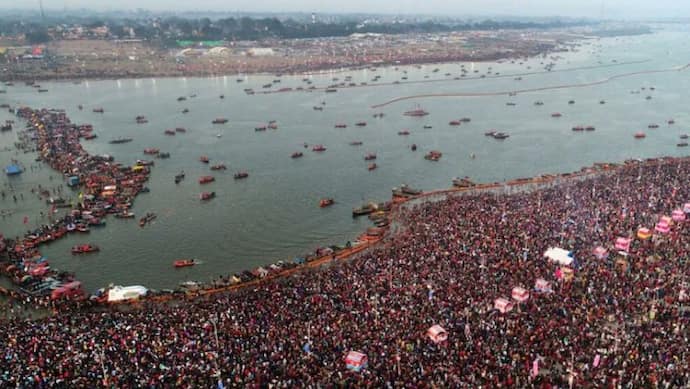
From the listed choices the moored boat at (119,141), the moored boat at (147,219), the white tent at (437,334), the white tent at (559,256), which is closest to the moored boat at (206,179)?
the moored boat at (147,219)

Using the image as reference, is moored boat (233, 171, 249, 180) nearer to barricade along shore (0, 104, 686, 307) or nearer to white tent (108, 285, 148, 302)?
barricade along shore (0, 104, 686, 307)

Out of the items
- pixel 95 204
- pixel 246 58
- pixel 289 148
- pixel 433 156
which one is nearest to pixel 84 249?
pixel 95 204

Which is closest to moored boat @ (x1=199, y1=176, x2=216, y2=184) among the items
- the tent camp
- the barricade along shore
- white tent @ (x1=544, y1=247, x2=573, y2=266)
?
the barricade along shore

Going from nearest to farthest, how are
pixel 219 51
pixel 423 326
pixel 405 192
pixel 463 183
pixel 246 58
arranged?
1. pixel 423 326
2. pixel 405 192
3. pixel 463 183
4. pixel 246 58
5. pixel 219 51

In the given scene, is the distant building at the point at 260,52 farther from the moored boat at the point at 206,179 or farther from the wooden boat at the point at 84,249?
the wooden boat at the point at 84,249

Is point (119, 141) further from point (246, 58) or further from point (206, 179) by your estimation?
point (246, 58)
